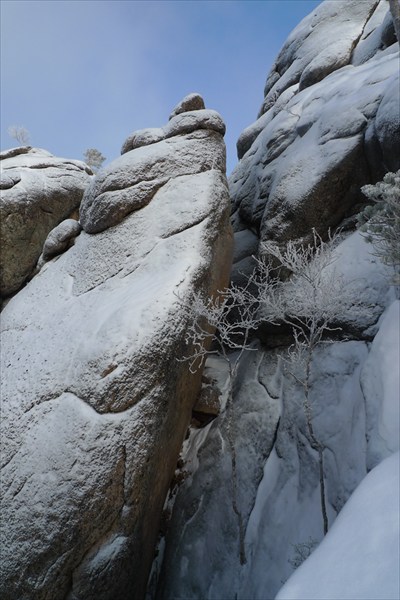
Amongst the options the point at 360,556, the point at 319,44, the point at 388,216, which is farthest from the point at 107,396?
the point at 319,44

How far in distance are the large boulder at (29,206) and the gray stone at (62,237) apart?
1.39 metres

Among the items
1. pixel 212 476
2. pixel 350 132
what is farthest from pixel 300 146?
pixel 212 476

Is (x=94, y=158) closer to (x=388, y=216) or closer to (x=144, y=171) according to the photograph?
(x=144, y=171)

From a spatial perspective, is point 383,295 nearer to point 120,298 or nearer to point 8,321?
point 120,298

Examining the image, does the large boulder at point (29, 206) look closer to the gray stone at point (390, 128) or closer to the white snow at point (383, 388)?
the gray stone at point (390, 128)

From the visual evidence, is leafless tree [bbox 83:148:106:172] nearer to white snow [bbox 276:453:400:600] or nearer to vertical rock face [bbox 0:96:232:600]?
vertical rock face [bbox 0:96:232:600]

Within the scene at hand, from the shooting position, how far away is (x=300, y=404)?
9062 millimetres

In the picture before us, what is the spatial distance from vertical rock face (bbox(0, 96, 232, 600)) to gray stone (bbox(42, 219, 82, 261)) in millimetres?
1552

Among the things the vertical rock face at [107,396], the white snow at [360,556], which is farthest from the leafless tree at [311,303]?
the white snow at [360,556]

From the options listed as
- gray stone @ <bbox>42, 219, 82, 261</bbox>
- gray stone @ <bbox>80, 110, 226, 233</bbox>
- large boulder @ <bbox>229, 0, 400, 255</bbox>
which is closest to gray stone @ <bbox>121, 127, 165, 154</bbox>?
gray stone @ <bbox>80, 110, 226, 233</bbox>

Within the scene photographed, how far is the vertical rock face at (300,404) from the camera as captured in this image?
24.5 ft

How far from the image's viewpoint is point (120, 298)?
8.53 meters

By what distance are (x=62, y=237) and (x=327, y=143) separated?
726 cm

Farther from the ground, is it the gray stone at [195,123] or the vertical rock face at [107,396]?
the gray stone at [195,123]
